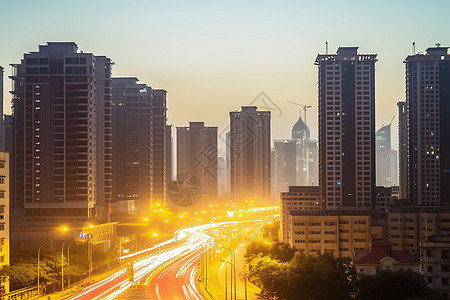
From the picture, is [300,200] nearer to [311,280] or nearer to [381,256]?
[381,256]

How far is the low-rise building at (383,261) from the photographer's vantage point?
64.4 meters

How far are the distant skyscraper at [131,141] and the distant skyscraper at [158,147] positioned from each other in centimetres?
919

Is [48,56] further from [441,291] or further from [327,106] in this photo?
[441,291]

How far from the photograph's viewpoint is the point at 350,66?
4631 inches

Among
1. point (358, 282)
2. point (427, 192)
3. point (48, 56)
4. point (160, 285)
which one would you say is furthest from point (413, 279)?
point (427, 192)

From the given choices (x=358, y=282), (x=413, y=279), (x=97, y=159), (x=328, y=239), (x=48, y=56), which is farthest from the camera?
(x=97, y=159)

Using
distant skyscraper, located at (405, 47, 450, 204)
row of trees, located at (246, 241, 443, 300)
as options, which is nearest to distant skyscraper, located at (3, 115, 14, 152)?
distant skyscraper, located at (405, 47, 450, 204)

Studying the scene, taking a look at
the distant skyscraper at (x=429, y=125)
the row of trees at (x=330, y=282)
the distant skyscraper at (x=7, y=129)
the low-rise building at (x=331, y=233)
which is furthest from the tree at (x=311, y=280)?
the distant skyscraper at (x=7, y=129)

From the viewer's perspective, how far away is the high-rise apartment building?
99.9m

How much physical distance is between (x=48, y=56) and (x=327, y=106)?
49345 millimetres

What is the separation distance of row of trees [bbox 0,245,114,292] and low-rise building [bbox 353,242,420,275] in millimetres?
30560

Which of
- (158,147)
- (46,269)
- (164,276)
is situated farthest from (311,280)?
(158,147)

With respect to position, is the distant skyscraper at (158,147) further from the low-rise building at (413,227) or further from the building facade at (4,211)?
the building facade at (4,211)

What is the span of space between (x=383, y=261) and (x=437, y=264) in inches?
319
